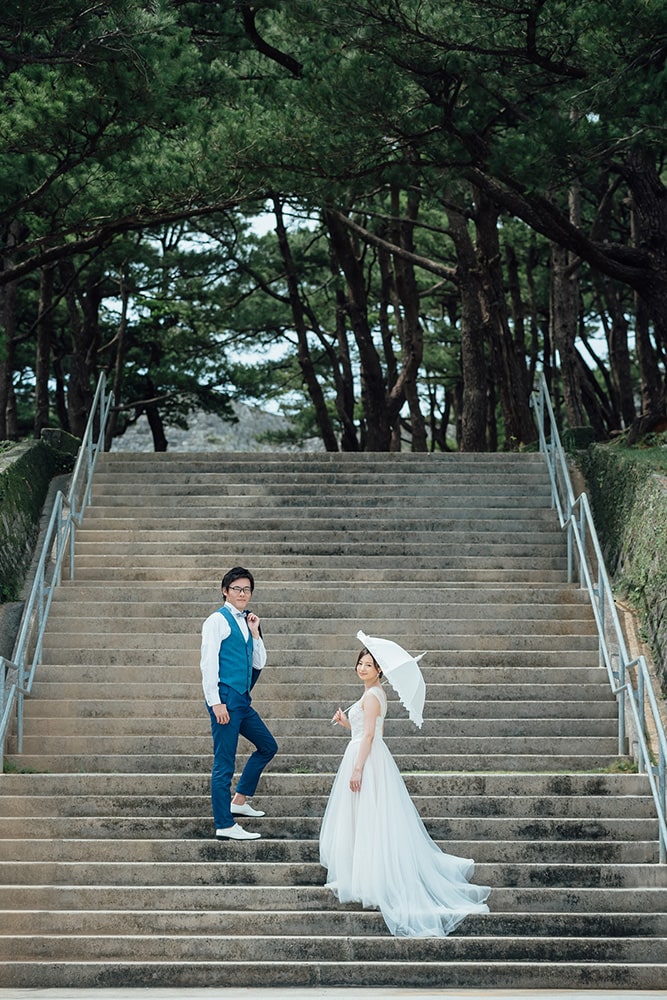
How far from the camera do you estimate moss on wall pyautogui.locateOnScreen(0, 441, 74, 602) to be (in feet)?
38.0

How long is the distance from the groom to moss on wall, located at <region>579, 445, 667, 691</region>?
3.66 meters

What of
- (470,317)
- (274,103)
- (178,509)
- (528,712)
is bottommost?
(528,712)

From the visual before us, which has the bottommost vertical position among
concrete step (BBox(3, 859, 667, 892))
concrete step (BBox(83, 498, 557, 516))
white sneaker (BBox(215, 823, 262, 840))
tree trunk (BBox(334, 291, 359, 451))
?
concrete step (BBox(3, 859, 667, 892))

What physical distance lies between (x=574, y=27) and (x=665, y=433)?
4647 mm

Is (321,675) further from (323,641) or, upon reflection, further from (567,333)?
(567,333)

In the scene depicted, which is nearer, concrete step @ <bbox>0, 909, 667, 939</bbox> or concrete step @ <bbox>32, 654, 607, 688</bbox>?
concrete step @ <bbox>0, 909, 667, 939</bbox>

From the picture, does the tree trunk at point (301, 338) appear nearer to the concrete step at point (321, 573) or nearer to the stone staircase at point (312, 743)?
the stone staircase at point (312, 743)

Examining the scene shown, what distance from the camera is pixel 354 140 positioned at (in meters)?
12.7

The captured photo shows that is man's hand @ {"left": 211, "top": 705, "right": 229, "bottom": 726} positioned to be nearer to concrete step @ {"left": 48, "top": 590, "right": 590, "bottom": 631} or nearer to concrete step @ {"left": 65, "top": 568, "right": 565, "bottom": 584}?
concrete step @ {"left": 48, "top": 590, "right": 590, "bottom": 631}

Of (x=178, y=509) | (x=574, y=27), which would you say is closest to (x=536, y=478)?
(x=178, y=509)

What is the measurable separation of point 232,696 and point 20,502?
5.72m

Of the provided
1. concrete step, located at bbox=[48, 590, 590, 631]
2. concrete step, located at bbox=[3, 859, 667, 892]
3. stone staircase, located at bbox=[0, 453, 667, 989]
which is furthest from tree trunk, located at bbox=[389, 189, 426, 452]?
concrete step, located at bbox=[3, 859, 667, 892]

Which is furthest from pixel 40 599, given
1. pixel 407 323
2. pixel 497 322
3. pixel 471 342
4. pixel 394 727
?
pixel 407 323

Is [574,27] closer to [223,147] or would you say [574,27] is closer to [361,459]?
[223,147]
